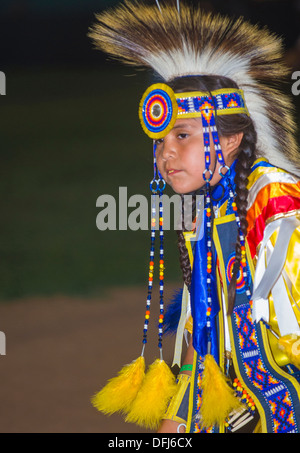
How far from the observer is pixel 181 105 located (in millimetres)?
1770

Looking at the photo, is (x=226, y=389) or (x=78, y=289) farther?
(x=78, y=289)

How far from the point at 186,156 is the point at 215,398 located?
1.96 feet

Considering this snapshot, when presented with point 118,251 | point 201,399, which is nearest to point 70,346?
point 118,251

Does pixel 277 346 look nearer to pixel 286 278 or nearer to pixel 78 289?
pixel 286 278

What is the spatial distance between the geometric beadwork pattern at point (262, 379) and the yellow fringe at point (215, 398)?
0.06m

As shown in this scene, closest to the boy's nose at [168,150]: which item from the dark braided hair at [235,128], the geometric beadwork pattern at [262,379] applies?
the dark braided hair at [235,128]

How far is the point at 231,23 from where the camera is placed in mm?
1756

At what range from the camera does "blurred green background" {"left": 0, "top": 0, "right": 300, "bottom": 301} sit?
479cm

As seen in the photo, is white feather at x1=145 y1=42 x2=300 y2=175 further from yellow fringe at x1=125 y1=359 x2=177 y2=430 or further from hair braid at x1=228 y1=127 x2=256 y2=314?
yellow fringe at x1=125 y1=359 x2=177 y2=430

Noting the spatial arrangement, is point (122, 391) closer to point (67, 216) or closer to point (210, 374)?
point (210, 374)

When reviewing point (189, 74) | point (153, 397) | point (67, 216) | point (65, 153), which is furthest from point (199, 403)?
point (65, 153)

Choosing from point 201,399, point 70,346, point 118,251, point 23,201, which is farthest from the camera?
point 23,201

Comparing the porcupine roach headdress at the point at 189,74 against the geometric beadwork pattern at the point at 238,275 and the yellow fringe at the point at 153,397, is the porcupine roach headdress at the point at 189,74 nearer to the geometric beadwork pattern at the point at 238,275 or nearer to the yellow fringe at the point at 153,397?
the yellow fringe at the point at 153,397

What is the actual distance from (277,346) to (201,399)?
249mm
